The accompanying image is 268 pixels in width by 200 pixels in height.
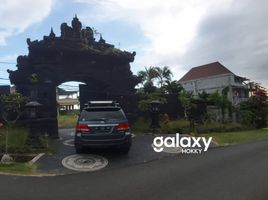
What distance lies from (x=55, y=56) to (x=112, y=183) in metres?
14.3

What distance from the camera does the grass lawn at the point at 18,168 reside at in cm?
1198

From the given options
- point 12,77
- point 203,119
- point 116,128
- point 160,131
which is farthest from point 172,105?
point 116,128

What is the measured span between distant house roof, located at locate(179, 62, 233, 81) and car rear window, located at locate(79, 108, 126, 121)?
45945 mm

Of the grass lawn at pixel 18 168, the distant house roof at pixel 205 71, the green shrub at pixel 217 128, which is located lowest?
the grass lawn at pixel 18 168

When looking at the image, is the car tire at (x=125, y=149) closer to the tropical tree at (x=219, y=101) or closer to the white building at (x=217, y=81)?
the tropical tree at (x=219, y=101)

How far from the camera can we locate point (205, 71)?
62.5 m

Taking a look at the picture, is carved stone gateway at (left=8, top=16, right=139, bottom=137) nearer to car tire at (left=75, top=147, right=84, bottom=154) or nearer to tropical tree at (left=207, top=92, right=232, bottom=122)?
car tire at (left=75, top=147, right=84, bottom=154)

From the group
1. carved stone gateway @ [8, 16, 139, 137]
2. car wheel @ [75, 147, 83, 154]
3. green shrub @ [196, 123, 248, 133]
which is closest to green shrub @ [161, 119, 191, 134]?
green shrub @ [196, 123, 248, 133]

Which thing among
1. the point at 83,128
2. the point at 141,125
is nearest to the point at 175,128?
the point at 141,125

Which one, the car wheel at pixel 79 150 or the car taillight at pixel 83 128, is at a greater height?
the car taillight at pixel 83 128

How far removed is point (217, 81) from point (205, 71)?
386 centimetres

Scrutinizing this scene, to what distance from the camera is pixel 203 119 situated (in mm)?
28062

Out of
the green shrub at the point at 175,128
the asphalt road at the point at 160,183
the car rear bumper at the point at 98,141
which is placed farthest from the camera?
the green shrub at the point at 175,128

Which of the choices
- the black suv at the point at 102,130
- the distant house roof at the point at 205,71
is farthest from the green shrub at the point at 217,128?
the distant house roof at the point at 205,71
